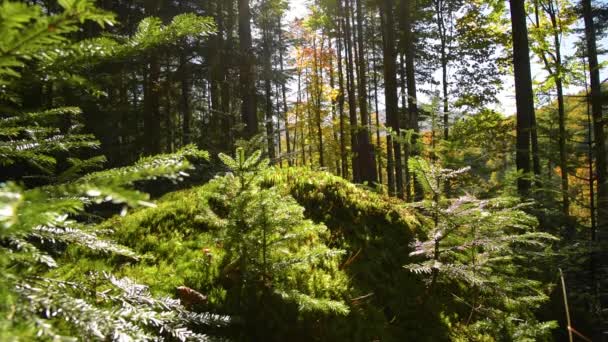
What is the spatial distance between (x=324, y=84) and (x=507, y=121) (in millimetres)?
13540

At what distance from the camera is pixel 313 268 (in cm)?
354

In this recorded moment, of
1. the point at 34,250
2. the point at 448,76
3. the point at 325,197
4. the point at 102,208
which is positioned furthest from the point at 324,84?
the point at 34,250

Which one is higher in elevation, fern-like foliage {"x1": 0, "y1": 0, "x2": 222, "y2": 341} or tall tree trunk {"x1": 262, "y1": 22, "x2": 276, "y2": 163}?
tall tree trunk {"x1": 262, "y1": 22, "x2": 276, "y2": 163}

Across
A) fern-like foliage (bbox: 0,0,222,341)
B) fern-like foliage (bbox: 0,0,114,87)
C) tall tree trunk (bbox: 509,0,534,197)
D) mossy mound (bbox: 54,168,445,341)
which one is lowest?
mossy mound (bbox: 54,168,445,341)

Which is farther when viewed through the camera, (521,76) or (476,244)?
(521,76)

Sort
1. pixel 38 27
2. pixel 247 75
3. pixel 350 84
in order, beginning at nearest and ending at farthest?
pixel 38 27, pixel 247 75, pixel 350 84

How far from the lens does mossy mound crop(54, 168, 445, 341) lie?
2910mm

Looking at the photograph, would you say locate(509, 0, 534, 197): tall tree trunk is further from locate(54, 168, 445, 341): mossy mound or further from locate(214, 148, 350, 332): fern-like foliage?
locate(214, 148, 350, 332): fern-like foliage

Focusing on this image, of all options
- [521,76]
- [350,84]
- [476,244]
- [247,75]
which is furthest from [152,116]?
[476,244]

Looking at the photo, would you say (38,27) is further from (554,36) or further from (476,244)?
(554,36)

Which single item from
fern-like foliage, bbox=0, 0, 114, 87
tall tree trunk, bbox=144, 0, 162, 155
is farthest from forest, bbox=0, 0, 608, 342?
tall tree trunk, bbox=144, 0, 162, 155

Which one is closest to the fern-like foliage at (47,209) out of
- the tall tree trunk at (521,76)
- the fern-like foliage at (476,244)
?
the fern-like foliage at (476,244)

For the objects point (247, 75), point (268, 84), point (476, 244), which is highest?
point (268, 84)

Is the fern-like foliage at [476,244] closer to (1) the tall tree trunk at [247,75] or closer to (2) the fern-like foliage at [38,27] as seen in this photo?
(2) the fern-like foliage at [38,27]
